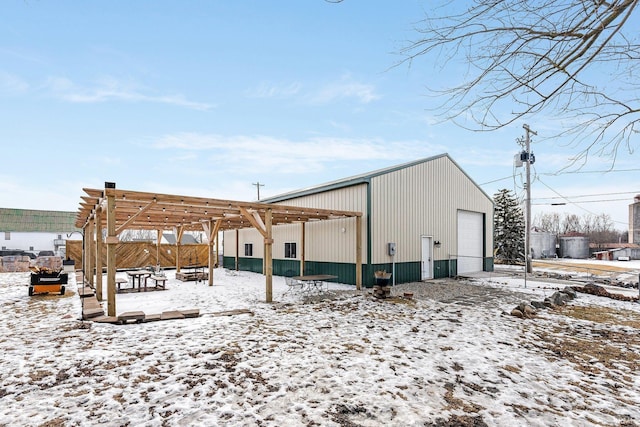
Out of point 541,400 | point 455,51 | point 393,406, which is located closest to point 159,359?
point 393,406

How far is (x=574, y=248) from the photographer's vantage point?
1256 inches

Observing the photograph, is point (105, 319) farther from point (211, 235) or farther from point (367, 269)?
point (367, 269)

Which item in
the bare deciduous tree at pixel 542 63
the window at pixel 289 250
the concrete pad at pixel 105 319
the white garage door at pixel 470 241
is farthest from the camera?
the white garage door at pixel 470 241

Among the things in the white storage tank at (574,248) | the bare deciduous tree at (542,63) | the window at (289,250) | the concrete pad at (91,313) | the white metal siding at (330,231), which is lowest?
the white storage tank at (574,248)

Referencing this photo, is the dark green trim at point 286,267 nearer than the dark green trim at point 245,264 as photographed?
Yes

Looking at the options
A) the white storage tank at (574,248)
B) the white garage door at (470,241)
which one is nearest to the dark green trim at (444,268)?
the white garage door at (470,241)

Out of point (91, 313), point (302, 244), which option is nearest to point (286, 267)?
point (302, 244)

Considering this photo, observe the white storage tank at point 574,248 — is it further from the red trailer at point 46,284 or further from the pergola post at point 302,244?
the red trailer at point 46,284

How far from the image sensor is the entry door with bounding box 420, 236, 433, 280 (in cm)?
1341

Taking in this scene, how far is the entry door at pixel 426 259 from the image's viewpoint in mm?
13408

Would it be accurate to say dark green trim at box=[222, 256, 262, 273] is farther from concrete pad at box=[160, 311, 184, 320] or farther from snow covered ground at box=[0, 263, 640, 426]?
concrete pad at box=[160, 311, 184, 320]

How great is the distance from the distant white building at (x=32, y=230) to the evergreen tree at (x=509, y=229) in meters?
41.5

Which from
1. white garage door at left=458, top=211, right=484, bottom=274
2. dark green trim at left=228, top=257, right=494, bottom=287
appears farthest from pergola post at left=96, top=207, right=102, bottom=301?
white garage door at left=458, top=211, right=484, bottom=274

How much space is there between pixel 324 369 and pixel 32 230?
4608cm
